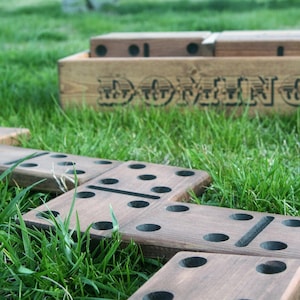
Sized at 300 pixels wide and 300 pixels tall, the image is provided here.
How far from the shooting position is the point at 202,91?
3.07 metres

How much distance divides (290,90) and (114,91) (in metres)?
0.74

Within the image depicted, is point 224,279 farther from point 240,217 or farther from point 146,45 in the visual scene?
point 146,45

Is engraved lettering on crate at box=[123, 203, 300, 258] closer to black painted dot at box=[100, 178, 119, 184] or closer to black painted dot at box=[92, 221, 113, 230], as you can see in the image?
black painted dot at box=[92, 221, 113, 230]

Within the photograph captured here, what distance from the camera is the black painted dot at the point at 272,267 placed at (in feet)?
4.40

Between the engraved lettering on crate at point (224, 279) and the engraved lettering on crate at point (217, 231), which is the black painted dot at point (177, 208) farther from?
the engraved lettering on crate at point (224, 279)

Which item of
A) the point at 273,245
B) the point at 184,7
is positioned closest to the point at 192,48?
the point at 273,245

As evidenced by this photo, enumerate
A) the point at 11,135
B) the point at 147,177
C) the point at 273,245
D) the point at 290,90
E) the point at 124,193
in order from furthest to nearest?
the point at 290,90 → the point at 11,135 → the point at 147,177 → the point at 124,193 → the point at 273,245

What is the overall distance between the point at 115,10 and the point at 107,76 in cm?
693

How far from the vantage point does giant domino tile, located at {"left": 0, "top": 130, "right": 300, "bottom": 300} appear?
1.27 metres

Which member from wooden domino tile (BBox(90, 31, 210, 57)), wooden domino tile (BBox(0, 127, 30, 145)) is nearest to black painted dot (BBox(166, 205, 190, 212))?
wooden domino tile (BBox(0, 127, 30, 145))

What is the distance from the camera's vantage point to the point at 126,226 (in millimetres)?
1611

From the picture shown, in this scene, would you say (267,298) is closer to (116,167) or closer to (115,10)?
(116,167)

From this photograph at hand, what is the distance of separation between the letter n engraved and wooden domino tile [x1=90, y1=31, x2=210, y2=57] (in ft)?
1.57

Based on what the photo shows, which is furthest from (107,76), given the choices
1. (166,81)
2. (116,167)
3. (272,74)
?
(116,167)
